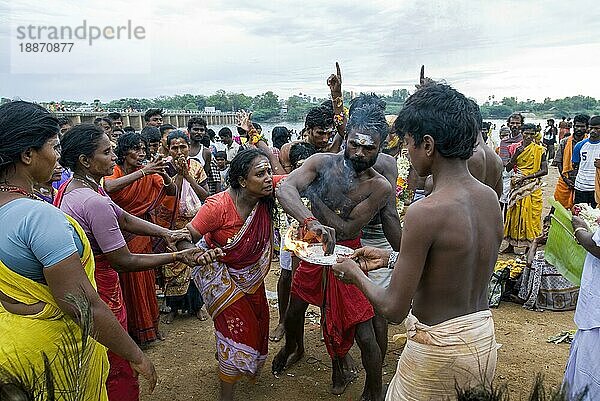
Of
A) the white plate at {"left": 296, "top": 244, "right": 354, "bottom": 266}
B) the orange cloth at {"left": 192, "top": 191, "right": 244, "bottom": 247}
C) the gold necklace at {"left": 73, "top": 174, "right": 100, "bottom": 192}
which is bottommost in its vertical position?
the white plate at {"left": 296, "top": 244, "right": 354, "bottom": 266}

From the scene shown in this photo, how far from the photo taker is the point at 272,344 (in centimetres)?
481

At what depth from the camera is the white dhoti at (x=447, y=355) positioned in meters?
2.04

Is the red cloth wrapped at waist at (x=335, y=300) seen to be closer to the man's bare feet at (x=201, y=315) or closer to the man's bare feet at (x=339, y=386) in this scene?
the man's bare feet at (x=339, y=386)

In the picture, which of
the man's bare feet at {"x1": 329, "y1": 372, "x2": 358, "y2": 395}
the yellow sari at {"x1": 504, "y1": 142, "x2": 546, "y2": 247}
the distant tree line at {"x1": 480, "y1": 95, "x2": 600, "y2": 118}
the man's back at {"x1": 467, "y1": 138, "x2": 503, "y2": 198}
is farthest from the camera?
the distant tree line at {"x1": 480, "y1": 95, "x2": 600, "y2": 118}

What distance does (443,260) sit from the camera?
1.96m

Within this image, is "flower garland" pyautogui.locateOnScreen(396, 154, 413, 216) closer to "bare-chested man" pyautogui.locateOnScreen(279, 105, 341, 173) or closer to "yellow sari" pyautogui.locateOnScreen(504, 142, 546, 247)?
"bare-chested man" pyautogui.locateOnScreen(279, 105, 341, 173)

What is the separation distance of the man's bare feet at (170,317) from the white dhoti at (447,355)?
12.4 ft

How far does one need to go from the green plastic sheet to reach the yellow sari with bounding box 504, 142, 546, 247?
487 cm

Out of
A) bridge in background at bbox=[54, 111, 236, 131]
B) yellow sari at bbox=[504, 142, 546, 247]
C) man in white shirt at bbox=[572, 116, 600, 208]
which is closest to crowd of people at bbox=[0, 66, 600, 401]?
yellow sari at bbox=[504, 142, 546, 247]

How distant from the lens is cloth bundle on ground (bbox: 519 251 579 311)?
5.68m

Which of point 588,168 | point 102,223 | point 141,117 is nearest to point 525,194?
point 588,168

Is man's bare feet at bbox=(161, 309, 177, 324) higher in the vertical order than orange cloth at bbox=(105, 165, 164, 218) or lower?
lower

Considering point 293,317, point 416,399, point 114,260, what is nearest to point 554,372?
point 293,317

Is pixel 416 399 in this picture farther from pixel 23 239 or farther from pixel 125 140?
pixel 125 140
